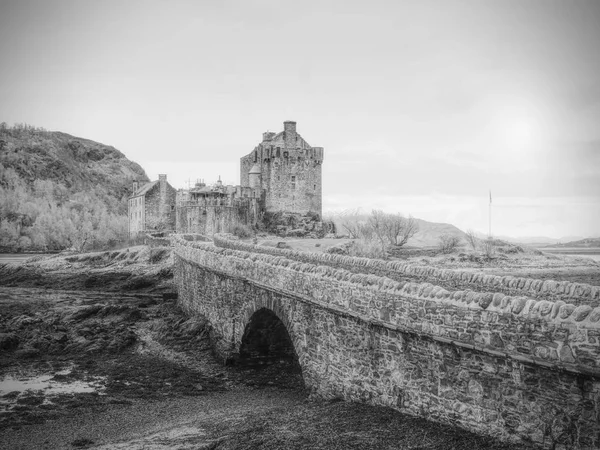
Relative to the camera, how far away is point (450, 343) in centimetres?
1035

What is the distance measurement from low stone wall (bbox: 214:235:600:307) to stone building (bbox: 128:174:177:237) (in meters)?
52.7

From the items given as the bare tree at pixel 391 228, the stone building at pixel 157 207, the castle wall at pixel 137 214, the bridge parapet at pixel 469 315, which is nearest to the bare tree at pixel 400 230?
the bare tree at pixel 391 228

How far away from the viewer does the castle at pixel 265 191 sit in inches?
2325

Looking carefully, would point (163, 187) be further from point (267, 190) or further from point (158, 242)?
point (158, 242)

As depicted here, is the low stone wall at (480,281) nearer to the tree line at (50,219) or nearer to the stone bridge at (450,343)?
the stone bridge at (450,343)

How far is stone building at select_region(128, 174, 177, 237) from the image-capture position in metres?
74.1

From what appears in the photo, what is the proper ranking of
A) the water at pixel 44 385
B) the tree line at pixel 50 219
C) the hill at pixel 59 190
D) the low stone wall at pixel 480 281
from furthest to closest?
1. the hill at pixel 59 190
2. the tree line at pixel 50 219
3. the water at pixel 44 385
4. the low stone wall at pixel 480 281

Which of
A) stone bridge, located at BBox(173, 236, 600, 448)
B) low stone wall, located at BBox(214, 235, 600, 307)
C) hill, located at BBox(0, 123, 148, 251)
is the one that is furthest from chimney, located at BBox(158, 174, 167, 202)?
stone bridge, located at BBox(173, 236, 600, 448)

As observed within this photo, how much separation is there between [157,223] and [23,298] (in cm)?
3620

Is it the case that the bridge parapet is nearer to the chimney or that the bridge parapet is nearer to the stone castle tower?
the stone castle tower

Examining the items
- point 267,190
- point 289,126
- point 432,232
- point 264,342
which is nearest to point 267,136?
point 289,126

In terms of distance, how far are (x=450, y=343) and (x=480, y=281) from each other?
5.82 m

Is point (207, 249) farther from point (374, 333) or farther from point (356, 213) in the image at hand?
point (356, 213)

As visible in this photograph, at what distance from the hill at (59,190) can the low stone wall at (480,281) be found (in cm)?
5943
